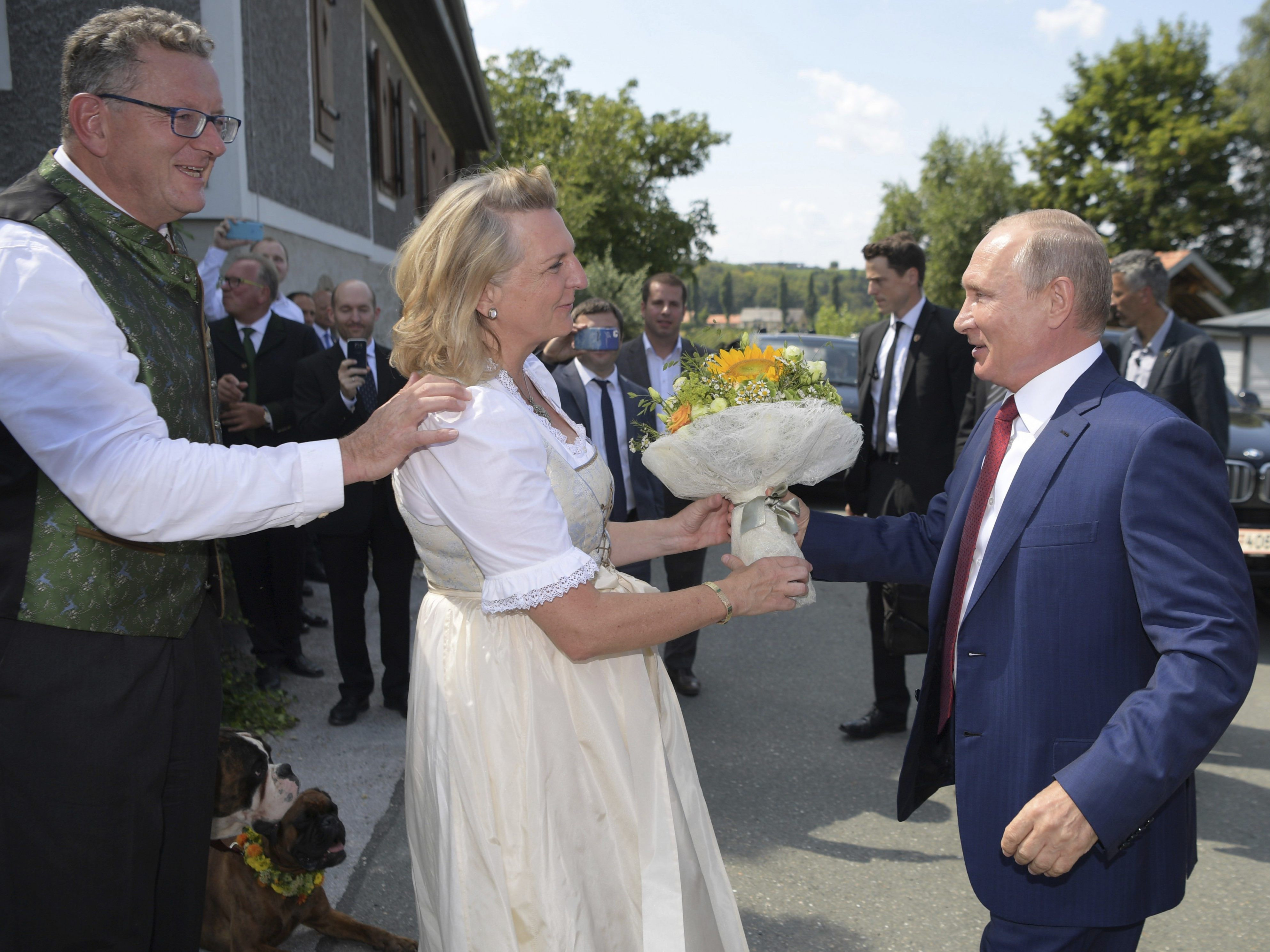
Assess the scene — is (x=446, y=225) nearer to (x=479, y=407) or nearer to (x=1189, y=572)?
(x=479, y=407)

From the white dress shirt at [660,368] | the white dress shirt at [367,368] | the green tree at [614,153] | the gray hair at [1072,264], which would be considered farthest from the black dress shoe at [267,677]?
the green tree at [614,153]

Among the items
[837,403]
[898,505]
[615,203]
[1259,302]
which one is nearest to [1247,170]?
[1259,302]

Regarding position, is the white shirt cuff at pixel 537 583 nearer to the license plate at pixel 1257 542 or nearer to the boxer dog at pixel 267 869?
the boxer dog at pixel 267 869

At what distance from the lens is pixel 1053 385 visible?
2260mm

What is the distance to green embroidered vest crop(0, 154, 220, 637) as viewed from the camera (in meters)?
1.90

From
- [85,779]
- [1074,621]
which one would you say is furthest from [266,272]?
[1074,621]

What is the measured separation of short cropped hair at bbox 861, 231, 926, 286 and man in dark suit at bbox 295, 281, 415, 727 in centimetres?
274

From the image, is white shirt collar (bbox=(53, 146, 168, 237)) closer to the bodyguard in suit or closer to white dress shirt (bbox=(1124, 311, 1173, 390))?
the bodyguard in suit

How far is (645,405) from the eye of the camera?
8.36 ft

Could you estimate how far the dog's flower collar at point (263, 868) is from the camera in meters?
2.86

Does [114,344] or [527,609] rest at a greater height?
[114,344]

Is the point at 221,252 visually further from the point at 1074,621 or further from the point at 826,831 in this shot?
the point at 1074,621

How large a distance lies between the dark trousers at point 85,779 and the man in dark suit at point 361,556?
2.93 metres

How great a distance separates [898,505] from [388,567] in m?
2.77
